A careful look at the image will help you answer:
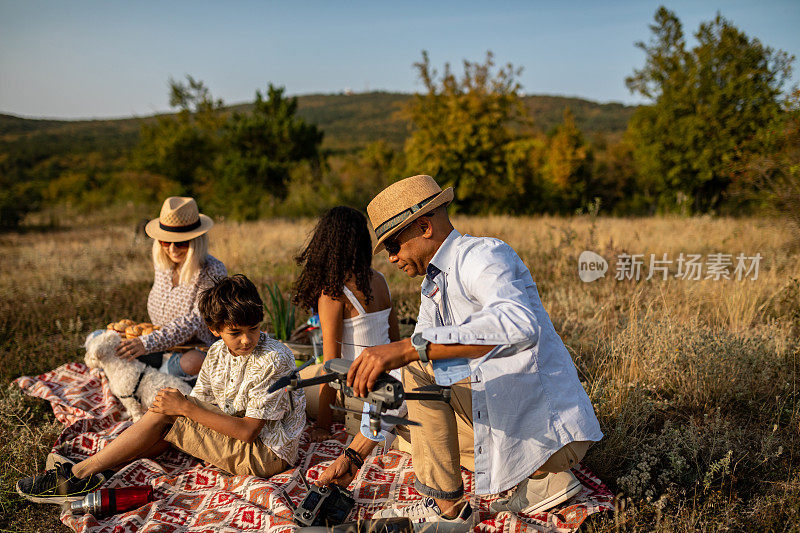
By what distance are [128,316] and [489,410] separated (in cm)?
577

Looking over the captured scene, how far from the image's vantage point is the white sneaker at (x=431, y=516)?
248 cm

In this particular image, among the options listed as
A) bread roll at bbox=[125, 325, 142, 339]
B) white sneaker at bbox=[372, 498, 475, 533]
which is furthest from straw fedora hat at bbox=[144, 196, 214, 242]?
white sneaker at bbox=[372, 498, 475, 533]

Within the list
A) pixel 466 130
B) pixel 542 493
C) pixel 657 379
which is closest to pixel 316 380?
pixel 542 493

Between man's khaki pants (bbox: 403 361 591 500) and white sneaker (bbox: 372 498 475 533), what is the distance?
0.40ft

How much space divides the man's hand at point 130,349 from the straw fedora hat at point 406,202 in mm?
2451

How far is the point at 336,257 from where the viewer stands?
135 inches

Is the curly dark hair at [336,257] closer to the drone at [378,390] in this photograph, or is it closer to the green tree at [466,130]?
the drone at [378,390]

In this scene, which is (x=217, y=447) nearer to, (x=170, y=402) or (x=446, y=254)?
(x=170, y=402)

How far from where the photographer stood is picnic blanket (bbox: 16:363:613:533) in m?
2.69

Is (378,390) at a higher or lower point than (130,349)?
higher

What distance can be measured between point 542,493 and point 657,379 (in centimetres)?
176

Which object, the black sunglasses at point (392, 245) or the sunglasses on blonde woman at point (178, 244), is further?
the sunglasses on blonde woman at point (178, 244)

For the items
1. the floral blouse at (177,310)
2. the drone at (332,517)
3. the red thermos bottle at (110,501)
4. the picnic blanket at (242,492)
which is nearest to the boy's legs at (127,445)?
the picnic blanket at (242,492)

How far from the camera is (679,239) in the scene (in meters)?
9.84
